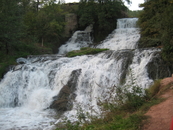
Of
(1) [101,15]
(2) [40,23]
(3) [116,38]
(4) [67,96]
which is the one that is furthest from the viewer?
(1) [101,15]

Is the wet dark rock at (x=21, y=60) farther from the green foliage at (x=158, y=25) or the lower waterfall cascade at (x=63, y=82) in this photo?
the green foliage at (x=158, y=25)

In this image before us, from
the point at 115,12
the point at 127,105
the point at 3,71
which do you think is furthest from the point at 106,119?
the point at 115,12

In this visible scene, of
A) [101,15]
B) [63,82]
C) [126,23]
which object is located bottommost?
[63,82]

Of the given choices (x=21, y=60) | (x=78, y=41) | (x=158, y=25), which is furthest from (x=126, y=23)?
(x=21, y=60)

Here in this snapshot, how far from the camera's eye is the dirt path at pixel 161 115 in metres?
4.16

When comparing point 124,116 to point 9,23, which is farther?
point 9,23

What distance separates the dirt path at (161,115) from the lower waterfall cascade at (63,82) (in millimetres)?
3807

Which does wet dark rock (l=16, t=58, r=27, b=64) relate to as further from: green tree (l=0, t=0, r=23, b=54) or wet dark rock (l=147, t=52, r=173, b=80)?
wet dark rock (l=147, t=52, r=173, b=80)

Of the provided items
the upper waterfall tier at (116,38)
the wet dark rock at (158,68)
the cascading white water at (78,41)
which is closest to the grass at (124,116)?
the wet dark rock at (158,68)

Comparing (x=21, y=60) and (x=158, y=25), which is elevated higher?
(x=158, y=25)

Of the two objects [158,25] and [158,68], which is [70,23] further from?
[158,68]

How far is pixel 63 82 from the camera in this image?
12531 millimetres

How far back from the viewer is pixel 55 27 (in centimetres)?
2408

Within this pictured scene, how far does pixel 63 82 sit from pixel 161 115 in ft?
27.9
